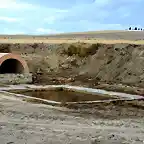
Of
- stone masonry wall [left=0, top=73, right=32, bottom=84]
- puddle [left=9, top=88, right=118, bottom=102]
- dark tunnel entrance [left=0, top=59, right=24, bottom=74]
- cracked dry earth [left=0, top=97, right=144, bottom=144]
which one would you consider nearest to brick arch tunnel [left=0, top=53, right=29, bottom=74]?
dark tunnel entrance [left=0, top=59, right=24, bottom=74]

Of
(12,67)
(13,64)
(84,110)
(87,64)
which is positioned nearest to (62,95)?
(84,110)

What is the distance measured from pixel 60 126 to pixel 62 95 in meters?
7.32

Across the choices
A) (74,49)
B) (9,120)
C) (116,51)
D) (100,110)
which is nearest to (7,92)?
(100,110)

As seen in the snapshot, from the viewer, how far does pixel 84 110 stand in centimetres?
1405

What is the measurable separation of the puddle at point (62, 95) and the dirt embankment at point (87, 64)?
2.48 meters

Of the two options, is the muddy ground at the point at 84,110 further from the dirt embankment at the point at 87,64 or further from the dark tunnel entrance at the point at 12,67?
the dark tunnel entrance at the point at 12,67

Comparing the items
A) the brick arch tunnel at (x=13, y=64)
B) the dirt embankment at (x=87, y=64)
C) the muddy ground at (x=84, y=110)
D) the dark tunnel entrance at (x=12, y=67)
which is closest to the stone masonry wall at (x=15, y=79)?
the brick arch tunnel at (x=13, y=64)

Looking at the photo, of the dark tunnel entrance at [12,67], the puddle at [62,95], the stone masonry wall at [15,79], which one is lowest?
the puddle at [62,95]

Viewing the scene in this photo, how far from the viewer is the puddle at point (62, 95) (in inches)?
669

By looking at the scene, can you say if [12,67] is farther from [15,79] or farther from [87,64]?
[87,64]

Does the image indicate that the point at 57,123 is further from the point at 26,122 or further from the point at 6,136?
the point at 6,136

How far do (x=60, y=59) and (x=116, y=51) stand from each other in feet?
14.7

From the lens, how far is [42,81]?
23.5 metres

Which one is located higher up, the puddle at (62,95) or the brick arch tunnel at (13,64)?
the brick arch tunnel at (13,64)
